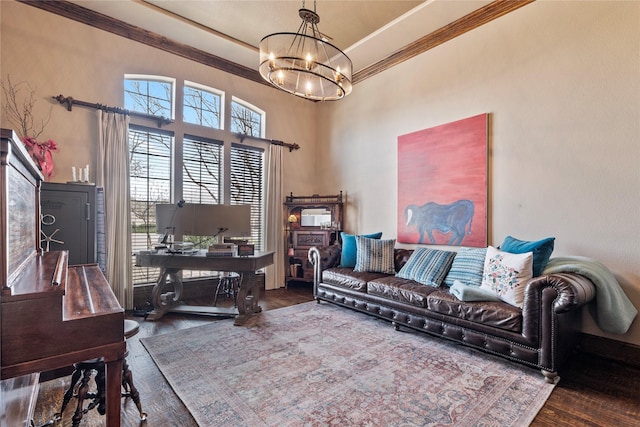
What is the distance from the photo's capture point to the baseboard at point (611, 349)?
257 cm

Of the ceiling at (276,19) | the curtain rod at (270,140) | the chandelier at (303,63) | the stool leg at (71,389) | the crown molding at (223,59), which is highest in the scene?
the ceiling at (276,19)

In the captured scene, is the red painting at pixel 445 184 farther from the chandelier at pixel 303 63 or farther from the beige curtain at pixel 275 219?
the beige curtain at pixel 275 219

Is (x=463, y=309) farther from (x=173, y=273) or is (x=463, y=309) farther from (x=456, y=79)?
(x=173, y=273)

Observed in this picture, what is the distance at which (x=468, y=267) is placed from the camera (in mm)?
3186

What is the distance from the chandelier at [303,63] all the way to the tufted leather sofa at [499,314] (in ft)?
7.31

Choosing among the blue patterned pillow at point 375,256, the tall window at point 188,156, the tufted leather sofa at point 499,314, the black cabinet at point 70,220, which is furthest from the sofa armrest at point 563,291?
the black cabinet at point 70,220

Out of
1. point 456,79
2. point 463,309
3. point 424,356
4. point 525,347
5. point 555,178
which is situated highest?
point 456,79

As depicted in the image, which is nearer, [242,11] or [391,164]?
[242,11]

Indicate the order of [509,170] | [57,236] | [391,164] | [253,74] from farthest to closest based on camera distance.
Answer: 1. [253,74]
2. [391,164]
3. [509,170]
4. [57,236]

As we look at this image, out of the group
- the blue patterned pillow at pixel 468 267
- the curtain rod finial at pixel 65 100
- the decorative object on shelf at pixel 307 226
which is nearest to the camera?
the blue patterned pillow at pixel 468 267

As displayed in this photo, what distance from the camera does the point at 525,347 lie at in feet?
7.79

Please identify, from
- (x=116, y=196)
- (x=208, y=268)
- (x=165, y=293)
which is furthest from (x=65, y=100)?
(x=165, y=293)

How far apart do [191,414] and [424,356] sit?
1.88m

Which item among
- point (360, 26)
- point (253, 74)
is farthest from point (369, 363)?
point (253, 74)
